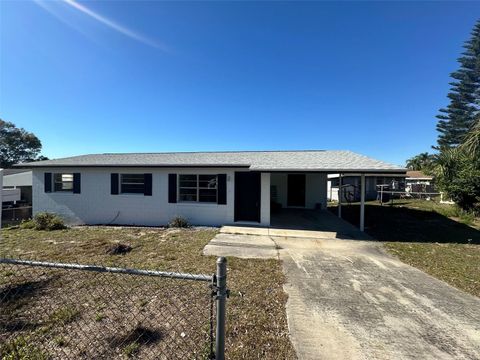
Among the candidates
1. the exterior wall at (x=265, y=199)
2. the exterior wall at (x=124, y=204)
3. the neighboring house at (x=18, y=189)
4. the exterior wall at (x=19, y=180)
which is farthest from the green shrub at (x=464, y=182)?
the exterior wall at (x=19, y=180)

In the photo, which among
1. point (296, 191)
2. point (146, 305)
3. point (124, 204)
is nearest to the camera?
point (146, 305)

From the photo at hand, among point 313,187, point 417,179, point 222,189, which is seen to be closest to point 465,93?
point 417,179

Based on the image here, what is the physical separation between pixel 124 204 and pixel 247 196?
575 cm

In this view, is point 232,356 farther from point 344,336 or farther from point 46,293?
point 46,293

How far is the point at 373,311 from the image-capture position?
14.2 feet

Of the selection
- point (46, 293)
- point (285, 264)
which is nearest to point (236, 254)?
point (285, 264)

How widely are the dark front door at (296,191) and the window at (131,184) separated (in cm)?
906

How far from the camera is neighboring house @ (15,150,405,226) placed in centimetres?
1142

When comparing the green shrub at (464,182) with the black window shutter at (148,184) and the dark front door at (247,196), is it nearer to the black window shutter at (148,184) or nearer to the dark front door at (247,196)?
the dark front door at (247,196)

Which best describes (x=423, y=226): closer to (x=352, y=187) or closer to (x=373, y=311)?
(x=373, y=311)

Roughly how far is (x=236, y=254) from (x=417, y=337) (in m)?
4.58

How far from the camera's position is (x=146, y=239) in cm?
936

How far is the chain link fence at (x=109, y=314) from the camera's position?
2.84 metres

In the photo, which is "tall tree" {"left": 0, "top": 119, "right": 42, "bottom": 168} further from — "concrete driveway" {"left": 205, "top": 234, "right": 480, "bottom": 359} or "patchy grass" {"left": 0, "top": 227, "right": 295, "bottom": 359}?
"concrete driveway" {"left": 205, "top": 234, "right": 480, "bottom": 359}
